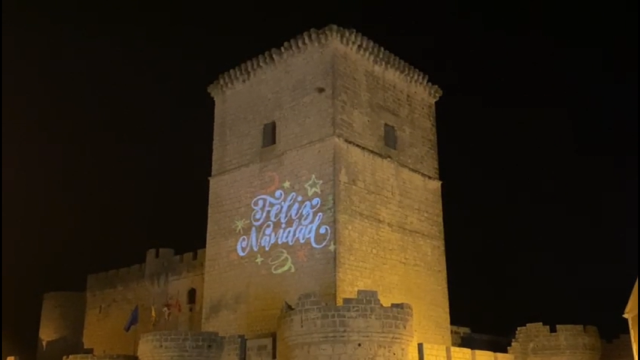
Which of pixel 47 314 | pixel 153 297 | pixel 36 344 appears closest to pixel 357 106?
pixel 153 297

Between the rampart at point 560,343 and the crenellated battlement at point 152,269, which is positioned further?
the crenellated battlement at point 152,269

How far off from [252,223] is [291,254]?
1517mm

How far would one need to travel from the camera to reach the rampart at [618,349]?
15547 millimetres

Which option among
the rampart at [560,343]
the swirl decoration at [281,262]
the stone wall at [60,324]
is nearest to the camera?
the swirl decoration at [281,262]

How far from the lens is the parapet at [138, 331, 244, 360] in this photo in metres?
13.4

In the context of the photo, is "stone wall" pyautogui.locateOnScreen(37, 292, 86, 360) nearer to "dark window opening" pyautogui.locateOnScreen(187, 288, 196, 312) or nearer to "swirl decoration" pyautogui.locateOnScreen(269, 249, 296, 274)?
"dark window opening" pyautogui.locateOnScreen(187, 288, 196, 312)

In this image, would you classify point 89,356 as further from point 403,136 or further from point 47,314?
point 47,314

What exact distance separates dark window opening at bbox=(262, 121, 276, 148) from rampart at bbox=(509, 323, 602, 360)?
23.5 ft

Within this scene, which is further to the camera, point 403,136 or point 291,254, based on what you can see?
point 403,136

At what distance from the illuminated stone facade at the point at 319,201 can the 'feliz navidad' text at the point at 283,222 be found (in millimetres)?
28

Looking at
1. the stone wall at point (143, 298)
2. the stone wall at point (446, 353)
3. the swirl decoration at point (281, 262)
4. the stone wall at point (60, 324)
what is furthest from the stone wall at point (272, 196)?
the stone wall at point (60, 324)

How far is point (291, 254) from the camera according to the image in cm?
1466

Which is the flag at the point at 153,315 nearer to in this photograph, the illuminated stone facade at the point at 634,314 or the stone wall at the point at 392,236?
the stone wall at the point at 392,236

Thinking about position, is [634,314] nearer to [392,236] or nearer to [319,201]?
[392,236]
